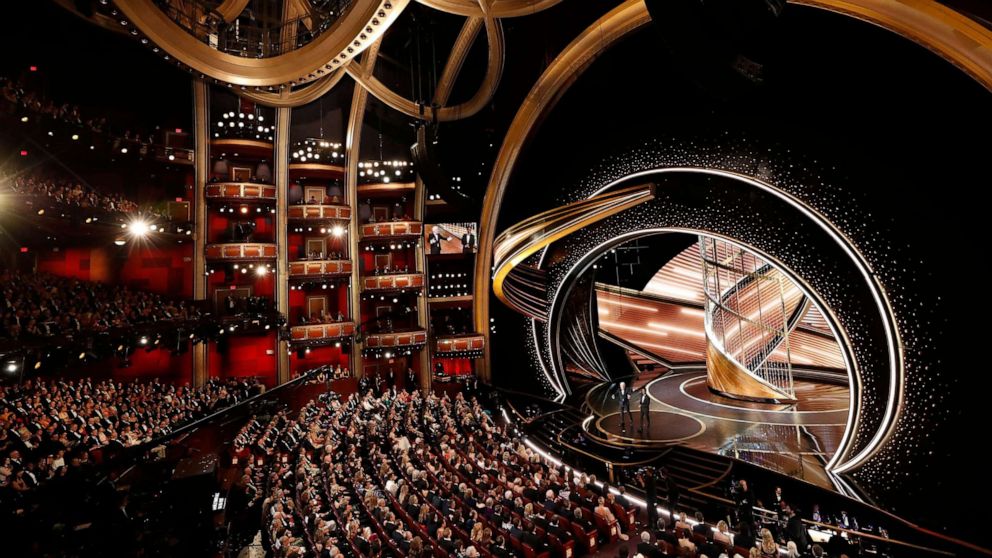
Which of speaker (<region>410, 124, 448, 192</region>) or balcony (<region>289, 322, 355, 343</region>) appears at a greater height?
speaker (<region>410, 124, 448, 192</region>)

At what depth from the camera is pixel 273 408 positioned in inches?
584

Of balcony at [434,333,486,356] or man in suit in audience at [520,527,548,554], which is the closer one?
man in suit in audience at [520,527,548,554]

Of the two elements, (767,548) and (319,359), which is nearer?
(767,548)

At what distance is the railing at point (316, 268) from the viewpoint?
18800mm

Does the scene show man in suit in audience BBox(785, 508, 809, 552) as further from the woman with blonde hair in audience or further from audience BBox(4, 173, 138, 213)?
audience BBox(4, 173, 138, 213)

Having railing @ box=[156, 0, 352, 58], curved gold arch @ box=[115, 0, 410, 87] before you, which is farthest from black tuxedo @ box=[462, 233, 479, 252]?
curved gold arch @ box=[115, 0, 410, 87]

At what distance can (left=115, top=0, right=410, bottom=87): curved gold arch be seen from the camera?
962 cm

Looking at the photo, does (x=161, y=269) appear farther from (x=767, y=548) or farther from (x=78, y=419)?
(x=767, y=548)

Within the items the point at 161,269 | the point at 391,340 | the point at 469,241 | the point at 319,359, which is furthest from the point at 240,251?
the point at 469,241

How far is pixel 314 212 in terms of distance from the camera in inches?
747

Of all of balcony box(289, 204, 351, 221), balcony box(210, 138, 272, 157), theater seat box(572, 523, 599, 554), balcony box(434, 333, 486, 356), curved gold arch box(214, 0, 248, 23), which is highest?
curved gold arch box(214, 0, 248, 23)

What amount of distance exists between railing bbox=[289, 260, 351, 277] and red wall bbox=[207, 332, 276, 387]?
8.98ft

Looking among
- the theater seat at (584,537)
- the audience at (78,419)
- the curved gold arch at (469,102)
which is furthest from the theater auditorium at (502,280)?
the curved gold arch at (469,102)

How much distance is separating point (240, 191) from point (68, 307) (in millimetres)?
7022
